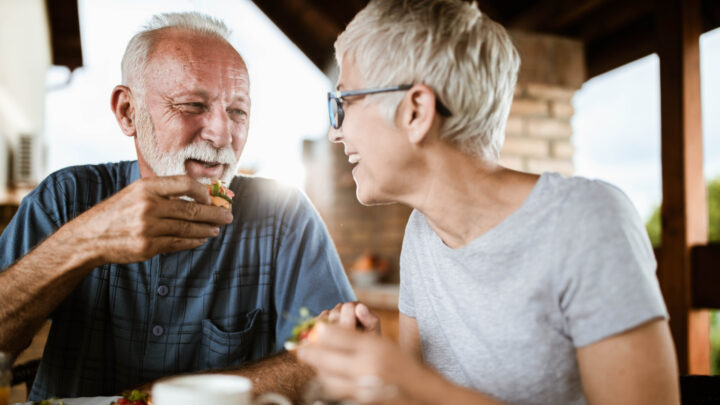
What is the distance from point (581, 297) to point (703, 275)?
2.37 meters

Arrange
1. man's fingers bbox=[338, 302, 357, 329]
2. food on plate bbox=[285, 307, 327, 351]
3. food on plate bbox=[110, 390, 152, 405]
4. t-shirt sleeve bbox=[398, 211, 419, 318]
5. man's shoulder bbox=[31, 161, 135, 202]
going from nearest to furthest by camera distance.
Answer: food on plate bbox=[285, 307, 327, 351] → food on plate bbox=[110, 390, 152, 405] → man's fingers bbox=[338, 302, 357, 329] → t-shirt sleeve bbox=[398, 211, 419, 318] → man's shoulder bbox=[31, 161, 135, 202]

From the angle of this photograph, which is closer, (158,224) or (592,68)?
(158,224)

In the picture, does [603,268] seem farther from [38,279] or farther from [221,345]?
[38,279]

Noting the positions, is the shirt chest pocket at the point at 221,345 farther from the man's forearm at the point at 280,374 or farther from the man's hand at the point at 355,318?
the man's hand at the point at 355,318

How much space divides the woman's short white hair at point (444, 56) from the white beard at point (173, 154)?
663 mm

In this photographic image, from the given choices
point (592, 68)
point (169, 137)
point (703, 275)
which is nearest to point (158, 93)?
point (169, 137)

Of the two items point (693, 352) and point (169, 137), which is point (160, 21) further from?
point (693, 352)

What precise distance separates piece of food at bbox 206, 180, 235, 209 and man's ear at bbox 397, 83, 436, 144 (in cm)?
65

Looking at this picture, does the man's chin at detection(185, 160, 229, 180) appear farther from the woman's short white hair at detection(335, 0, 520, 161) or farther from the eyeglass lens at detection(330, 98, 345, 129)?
the woman's short white hair at detection(335, 0, 520, 161)

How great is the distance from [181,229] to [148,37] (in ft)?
2.55

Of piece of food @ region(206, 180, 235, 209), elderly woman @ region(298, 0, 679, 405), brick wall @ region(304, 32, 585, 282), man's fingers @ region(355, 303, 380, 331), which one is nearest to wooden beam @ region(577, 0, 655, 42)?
brick wall @ region(304, 32, 585, 282)

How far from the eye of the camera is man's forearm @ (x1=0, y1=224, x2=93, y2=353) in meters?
1.34

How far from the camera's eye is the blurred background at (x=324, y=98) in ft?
11.5

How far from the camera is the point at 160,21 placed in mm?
1764
